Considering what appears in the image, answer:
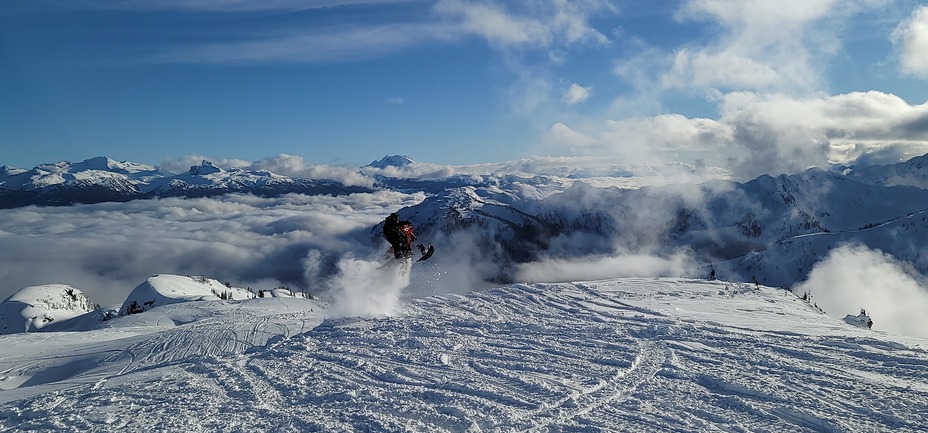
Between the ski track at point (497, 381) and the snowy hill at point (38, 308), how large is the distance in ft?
298

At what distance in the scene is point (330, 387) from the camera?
10.1m

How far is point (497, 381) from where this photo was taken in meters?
A: 10.3

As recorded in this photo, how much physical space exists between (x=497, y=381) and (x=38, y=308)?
113007mm

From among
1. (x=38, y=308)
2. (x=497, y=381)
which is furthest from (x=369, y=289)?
(x=38, y=308)

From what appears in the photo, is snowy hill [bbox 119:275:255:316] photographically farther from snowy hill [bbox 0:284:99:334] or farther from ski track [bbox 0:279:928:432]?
ski track [bbox 0:279:928:432]

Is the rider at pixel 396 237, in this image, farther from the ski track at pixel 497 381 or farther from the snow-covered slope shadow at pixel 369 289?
the ski track at pixel 497 381

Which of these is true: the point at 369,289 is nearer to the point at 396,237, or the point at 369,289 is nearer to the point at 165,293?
the point at 396,237

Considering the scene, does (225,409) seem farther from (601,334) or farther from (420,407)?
(601,334)

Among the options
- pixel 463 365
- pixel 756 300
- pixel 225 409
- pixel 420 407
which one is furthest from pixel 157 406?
pixel 756 300

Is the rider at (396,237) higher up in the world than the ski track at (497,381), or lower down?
higher up

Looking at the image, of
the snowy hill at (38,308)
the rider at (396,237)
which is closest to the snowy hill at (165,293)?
the snowy hill at (38,308)

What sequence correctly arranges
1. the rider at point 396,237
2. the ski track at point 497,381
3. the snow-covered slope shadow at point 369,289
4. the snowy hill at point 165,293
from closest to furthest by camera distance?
the ski track at point 497,381
the snow-covered slope shadow at point 369,289
the rider at point 396,237
the snowy hill at point 165,293

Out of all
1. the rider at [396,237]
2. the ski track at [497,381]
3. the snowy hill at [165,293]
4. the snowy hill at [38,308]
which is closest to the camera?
the ski track at [497,381]

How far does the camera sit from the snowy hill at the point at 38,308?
277 feet
